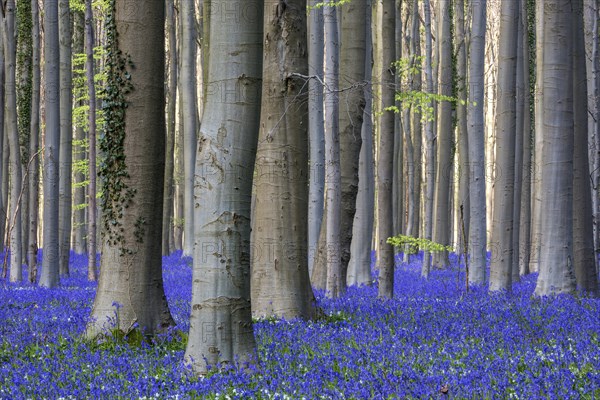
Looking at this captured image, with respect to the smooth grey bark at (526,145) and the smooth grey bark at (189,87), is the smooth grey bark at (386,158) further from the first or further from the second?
the smooth grey bark at (189,87)

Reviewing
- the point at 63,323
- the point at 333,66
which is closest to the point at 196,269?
the point at 63,323

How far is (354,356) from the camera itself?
7309 millimetres

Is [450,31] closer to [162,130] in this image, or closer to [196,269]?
[162,130]

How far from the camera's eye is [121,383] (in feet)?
20.8

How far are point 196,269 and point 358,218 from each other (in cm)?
1091

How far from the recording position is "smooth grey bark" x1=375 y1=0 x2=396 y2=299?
1204 centimetres

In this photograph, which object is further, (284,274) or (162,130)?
(284,274)

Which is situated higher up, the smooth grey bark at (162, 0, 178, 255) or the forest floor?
the smooth grey bark at (162, 0, 178, 255)

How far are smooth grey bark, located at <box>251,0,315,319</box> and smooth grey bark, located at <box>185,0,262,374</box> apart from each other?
3095mm

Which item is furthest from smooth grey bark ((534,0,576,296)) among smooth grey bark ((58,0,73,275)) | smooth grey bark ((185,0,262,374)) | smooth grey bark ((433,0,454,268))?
smooth grey bark ((58,0,73,275))

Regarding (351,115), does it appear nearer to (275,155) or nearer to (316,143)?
(316,143)

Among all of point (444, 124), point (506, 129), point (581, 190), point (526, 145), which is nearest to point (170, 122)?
point (444, 124)

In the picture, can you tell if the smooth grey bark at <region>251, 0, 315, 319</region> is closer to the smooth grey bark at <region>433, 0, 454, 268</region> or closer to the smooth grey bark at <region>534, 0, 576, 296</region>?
the smooth grey bark at <region>534, 0, 576, 296</region>

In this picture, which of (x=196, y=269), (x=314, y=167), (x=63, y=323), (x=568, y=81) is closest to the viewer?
(x=196, y=269)
